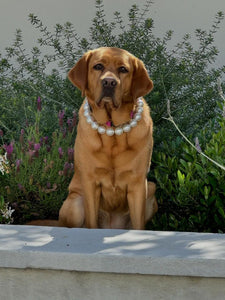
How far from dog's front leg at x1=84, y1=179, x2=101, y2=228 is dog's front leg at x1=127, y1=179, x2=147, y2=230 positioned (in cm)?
21

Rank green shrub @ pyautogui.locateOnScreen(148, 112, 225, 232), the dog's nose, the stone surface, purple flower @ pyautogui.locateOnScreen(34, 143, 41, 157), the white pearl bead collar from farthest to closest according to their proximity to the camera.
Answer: purple flower @ pyautogui.locateOnScreen(34, 143, 41, 157), green shrub @ pyautogui.locateOnScreen(148, 112, 225, 232), the white pearl bead collar, the dog's nose, the stone surface

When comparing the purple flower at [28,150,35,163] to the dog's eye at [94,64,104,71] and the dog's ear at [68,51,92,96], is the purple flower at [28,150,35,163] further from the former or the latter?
the dog's eye at [94,64,104,71]

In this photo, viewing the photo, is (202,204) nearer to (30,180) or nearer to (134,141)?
(134,141)

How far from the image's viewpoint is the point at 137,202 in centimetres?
364

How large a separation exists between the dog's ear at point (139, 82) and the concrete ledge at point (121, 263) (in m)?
0.95

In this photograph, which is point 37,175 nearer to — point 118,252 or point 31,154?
point 31,154

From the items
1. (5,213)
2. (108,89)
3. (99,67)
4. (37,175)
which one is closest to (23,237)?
(5,213)

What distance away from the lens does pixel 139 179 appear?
11.7ft

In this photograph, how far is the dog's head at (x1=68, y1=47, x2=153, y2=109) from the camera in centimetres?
335

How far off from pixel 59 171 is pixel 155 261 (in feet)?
5.07

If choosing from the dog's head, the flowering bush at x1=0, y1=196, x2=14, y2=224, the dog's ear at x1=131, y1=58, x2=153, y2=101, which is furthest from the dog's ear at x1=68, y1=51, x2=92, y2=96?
the flowering bush at x1=0, y1=196, x2=14, y2=224

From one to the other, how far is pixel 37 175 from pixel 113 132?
93cm

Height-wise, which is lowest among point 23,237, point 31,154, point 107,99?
point 23,237

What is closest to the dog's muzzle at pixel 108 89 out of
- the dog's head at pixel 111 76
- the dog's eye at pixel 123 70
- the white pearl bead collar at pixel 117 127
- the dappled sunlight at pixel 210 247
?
the dog's head at pixel 111 76
